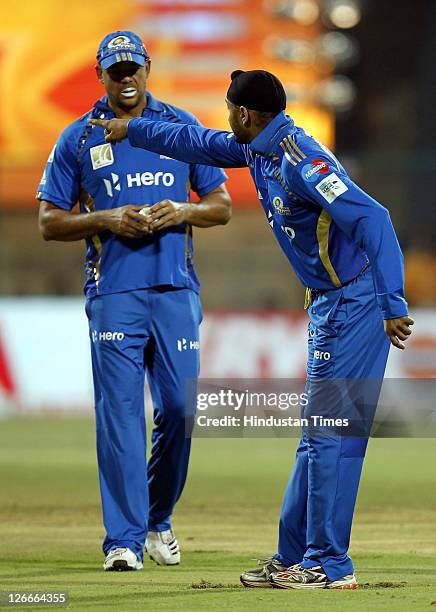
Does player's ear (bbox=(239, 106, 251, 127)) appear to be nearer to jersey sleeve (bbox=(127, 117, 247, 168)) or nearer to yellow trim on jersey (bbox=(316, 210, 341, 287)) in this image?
jersey sleeve (bbox=(127, 117, 247, 168))

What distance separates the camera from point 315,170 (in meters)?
5.70

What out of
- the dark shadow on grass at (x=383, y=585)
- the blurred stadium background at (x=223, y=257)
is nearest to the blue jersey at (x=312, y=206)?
the dark shadow on grass at (x=383, y=585)

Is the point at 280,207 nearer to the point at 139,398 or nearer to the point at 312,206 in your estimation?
the point at 312,206

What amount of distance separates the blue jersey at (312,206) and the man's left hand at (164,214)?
635 mm

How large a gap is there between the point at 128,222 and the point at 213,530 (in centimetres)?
226

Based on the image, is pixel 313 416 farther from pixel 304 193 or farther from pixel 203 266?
pixel 203 266

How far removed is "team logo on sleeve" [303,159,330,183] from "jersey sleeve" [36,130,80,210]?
1.86 m

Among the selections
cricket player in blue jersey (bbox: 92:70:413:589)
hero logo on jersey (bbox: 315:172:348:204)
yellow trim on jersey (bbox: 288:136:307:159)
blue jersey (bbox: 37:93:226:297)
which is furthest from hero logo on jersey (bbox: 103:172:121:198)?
hero logo on jersey (bbox: 315:172:348:204)

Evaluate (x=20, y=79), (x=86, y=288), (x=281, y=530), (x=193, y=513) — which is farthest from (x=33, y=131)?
(x=281, y=530)

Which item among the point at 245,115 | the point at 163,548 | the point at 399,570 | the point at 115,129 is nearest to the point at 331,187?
the point at 245,115

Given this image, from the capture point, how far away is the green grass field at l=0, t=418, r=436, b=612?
5.71 m

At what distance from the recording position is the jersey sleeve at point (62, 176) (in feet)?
23.7
